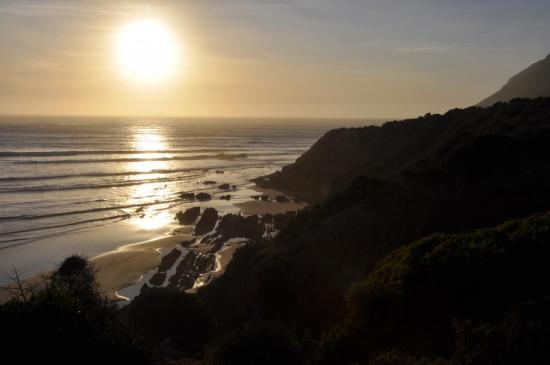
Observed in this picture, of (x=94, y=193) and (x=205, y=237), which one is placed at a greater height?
(x=94, y=193)

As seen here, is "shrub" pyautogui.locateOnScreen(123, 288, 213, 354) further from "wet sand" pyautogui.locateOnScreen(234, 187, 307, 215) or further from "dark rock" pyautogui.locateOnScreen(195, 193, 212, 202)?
"dark rock" pyautogui.locateOnScreen(195, 193, 212, 202)

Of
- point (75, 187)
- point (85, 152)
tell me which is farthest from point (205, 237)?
point (85, 152)

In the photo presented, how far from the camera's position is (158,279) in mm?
28844

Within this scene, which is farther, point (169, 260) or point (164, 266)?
point (169, 260)

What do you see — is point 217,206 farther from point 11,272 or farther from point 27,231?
point 11,272

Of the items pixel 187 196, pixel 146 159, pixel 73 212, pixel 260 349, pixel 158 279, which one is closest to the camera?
pixel 260 349

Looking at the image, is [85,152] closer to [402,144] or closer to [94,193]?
[94,193]

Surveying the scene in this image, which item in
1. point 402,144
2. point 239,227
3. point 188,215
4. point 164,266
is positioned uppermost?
point 402,144

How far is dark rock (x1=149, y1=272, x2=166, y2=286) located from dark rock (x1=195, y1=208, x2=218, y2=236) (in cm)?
900

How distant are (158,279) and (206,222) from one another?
43.4 feet

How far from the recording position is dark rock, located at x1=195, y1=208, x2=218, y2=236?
39.5 metres

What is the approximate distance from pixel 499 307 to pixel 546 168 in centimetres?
1471

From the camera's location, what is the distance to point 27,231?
3831cm

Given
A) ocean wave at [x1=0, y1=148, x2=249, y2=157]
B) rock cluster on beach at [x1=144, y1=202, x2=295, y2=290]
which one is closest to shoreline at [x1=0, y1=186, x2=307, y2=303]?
rock cluster on beach at [x1=144, y1=202, x2=295, y2=290]
